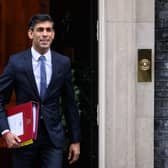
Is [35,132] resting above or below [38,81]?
below

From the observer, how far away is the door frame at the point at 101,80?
21.4ft

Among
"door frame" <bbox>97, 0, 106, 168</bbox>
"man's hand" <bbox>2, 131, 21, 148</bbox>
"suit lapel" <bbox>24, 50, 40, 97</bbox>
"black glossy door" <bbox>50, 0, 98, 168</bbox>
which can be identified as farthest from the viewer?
"black glossy door" <bbox>50, 0, 98, 168</bbox>

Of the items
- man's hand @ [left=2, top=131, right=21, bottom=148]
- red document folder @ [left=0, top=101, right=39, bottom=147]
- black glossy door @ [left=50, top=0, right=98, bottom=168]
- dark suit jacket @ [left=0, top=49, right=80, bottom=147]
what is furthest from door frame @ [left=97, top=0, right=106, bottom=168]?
man's hand @ [left=2, top=131, right=21, bottom=148]

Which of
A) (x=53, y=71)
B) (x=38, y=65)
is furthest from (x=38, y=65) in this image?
(x=53, y=71)

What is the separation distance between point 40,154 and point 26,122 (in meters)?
0.34

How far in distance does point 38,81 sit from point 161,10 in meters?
2.18

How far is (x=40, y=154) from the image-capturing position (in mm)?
5125

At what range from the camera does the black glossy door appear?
6.81 m

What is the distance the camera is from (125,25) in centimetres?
650

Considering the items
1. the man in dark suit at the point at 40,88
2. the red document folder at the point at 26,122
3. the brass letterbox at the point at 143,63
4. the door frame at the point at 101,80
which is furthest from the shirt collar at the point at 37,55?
the brass letterbox at the point at 143,63

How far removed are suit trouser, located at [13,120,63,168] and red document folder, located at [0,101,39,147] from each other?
0.32ft

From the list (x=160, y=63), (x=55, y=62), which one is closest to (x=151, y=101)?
(x=160, y=63)

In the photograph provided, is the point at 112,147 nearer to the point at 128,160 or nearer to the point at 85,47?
the point at 128,160

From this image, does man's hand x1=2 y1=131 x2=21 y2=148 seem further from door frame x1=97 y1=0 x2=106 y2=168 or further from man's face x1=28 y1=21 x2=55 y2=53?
door frame x1=97 y1=0 x2=106 y2=168
